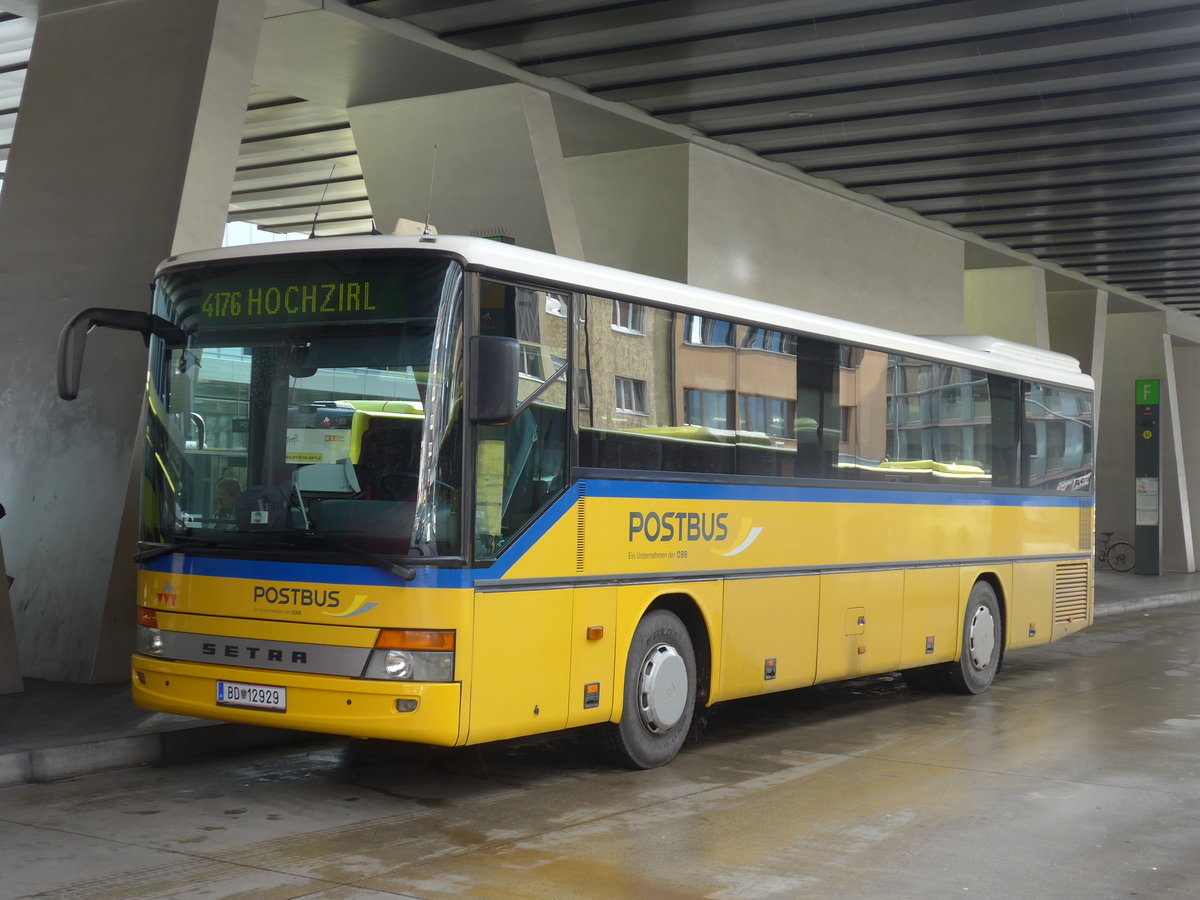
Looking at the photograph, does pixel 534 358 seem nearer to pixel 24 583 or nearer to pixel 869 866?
pixel 869 866

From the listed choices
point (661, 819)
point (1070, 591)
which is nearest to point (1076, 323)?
point (1070, 591)

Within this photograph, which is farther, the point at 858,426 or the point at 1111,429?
the point at 1111,429

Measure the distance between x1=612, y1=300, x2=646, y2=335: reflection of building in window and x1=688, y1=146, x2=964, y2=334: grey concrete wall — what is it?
29.1ft

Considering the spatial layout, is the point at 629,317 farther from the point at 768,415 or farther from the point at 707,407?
the point at 768,415

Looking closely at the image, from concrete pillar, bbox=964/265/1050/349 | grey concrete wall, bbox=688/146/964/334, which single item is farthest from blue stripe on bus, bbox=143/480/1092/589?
concrete pillar, bbox=964/265/1050/349

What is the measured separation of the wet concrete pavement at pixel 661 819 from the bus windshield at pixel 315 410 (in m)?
1.45

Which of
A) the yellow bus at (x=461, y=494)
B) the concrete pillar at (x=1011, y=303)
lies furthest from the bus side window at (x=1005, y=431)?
the concrete pillar at (x=1011, y=303)

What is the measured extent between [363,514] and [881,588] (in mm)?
5210

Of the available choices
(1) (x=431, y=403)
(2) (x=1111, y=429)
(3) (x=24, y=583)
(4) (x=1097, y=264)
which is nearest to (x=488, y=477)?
(1) (x=431, y=403)

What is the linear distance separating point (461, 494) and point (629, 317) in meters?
1.84

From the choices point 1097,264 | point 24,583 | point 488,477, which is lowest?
point 24,583

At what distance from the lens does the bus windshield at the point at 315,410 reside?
703cm

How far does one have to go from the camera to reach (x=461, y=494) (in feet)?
23.2

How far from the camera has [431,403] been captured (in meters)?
7.01
